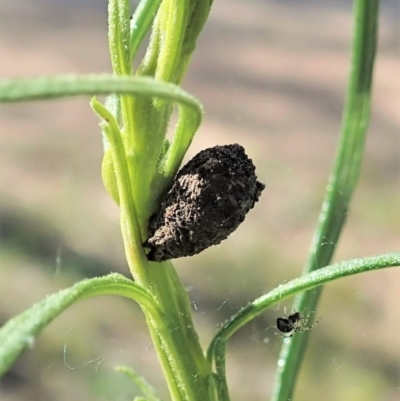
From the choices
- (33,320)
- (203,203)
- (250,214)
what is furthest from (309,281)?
(250,214)

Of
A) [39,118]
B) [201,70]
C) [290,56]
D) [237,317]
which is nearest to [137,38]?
[237,317]

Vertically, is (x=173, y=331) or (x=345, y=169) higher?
(x=345, y=169)

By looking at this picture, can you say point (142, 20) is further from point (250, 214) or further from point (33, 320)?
point (250, 214)

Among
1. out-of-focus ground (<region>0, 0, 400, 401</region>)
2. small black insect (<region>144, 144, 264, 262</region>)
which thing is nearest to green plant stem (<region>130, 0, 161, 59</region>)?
small black insect (<region>144, 144, 264, 262</region>)

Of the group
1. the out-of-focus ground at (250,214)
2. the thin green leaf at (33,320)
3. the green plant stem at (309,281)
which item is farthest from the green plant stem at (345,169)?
the out-of-focus ground at (250,214)

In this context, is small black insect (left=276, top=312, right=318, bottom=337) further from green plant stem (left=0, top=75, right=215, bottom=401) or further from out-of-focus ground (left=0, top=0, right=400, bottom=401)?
out-of-focus ground (left=0, top=0, right=400, bottom=401)

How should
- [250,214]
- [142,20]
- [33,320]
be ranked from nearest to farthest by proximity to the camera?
[33,320] → [142,20] → [250,214]

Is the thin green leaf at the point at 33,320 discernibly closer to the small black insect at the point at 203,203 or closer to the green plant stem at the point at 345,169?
the small black insect at the point at 203,203
